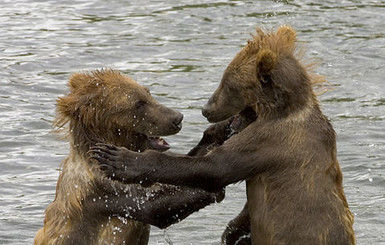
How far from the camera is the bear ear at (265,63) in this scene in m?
7.88

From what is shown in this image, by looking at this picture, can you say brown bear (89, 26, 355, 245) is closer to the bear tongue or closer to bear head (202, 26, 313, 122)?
bear head (202, 26, 313, 122)

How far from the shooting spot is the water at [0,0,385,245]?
479 inches

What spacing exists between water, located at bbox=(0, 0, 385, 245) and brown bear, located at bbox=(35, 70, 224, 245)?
93.5 inches

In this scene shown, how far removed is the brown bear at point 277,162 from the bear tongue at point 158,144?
0.85m

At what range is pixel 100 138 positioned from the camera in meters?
8.80

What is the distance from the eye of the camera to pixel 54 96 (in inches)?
614

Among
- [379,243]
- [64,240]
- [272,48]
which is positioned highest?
[272,48]

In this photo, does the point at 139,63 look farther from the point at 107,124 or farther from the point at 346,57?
the point at 107,124

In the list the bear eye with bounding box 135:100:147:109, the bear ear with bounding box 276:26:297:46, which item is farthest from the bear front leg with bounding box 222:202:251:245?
the bear ear with bounding box 276:26:297:46

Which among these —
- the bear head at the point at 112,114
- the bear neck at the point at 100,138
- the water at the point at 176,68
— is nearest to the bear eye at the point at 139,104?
the bear head at the point at 112,114

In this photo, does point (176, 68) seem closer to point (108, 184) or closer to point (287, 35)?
point (108, 184)

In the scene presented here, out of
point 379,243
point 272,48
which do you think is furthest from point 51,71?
point 272,48

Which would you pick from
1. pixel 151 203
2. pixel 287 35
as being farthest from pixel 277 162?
pixel 151 203

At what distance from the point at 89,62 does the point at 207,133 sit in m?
8.52
